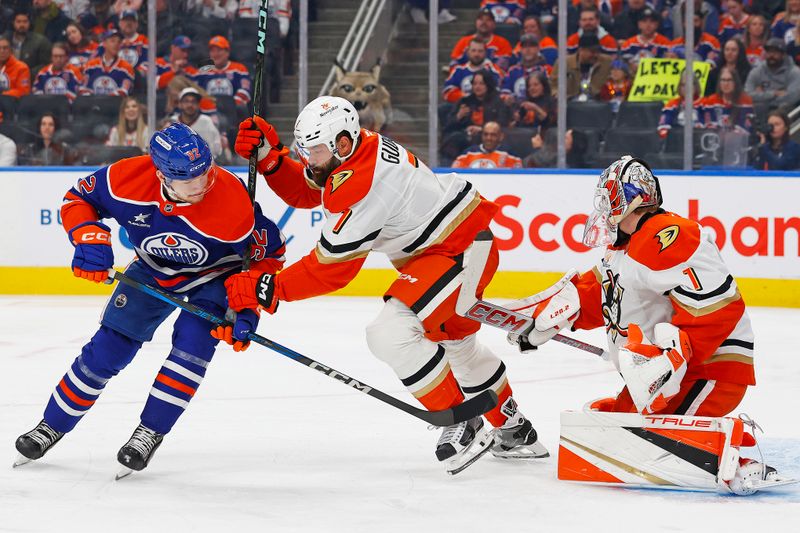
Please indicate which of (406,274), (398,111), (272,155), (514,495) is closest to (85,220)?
(272,155)

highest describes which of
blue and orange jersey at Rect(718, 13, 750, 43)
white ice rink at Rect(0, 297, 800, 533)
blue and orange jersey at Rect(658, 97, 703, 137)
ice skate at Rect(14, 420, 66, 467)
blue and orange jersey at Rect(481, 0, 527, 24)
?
blue and orange jersey at Rect(481, 0, 527, 24)

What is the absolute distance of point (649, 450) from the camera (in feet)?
10.4

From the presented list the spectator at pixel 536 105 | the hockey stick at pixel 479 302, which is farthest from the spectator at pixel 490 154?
the hockey stick at pixel 479 302

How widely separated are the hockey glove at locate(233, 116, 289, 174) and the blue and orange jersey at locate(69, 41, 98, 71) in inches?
171

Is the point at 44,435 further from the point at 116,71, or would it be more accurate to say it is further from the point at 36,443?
the point at 116,71

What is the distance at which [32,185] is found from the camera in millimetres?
7270

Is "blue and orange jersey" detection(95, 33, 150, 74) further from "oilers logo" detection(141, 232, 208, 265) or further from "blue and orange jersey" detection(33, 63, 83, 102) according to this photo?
"oilers logo" detection(141, 232, 208, 265)

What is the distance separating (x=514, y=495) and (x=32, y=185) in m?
4.88

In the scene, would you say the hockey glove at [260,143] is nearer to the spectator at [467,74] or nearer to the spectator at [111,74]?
the spectator at [467,74]

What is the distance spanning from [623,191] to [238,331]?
1058 mm

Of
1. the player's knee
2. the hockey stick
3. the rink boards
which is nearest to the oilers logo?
the player's knee

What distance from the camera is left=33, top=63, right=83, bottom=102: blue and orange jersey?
7594 millimetres

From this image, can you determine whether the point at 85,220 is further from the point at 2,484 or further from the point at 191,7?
the point at 191,7

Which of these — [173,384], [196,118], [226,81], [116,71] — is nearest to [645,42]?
[226,81]
